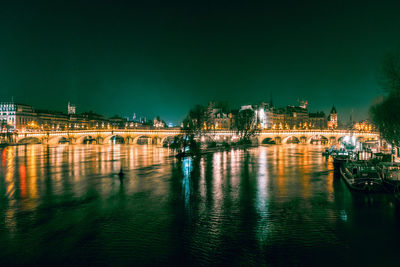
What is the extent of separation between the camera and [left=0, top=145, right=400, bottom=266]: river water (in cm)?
1730

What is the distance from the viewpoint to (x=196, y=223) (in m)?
22.7

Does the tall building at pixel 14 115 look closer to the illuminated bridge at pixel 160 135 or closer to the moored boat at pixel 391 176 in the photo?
the illuminated bridge at pixel 160 135

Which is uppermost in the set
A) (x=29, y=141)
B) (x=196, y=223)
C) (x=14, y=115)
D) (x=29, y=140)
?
(x=14, y=115)

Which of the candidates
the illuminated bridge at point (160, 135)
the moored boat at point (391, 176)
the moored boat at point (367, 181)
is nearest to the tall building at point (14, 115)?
the illuminated bridge at point (160, 135)

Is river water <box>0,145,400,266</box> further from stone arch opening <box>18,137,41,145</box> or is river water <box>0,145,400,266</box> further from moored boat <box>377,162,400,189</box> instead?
stone arch opening <box>18,137,41,145</box>

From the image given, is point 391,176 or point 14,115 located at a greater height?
point 14,115

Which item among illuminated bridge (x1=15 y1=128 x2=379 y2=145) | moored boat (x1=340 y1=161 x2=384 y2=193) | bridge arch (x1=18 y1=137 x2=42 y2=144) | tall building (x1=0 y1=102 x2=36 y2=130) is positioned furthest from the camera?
tall building (x1=0 y1=102 x2=36 y2=130)

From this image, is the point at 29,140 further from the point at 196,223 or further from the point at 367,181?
the point at 367,181

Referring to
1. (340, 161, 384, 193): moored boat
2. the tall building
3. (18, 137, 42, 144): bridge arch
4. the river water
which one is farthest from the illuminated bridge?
(340, 161, 384, 193): moored boat

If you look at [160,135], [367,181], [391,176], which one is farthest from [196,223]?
[160,135]

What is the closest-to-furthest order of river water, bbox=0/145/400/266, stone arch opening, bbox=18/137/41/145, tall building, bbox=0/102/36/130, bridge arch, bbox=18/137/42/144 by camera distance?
river water, bbox=0/145/400/266 < stone arch opening, bbox=18/137/41/145 < bridge arch, bbox=18/137/42/144 < tall building, bbox=0/102/36/130

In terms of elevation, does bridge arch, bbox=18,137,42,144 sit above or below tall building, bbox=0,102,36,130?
below

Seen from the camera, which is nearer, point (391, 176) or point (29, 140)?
point (391, 176)

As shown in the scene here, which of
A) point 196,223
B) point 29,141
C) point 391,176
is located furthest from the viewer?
point 29,141
